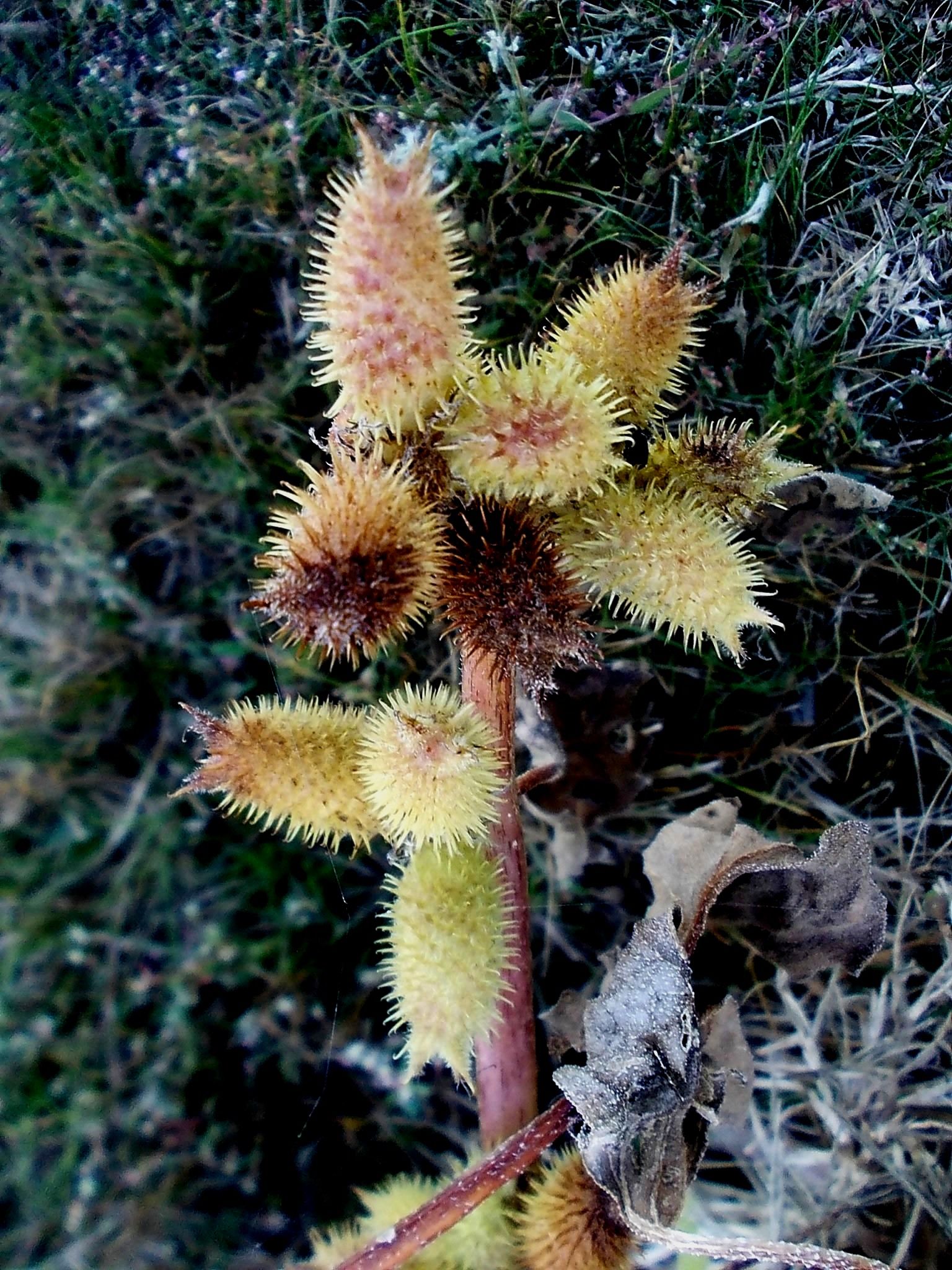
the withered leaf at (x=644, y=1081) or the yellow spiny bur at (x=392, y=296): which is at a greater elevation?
the yellow spiny bur at (x=392, y=296)

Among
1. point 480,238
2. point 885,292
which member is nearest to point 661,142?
point 480,238

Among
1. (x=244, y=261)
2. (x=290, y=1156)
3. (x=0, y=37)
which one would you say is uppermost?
(x=0, y=37)

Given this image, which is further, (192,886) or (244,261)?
(192,886)

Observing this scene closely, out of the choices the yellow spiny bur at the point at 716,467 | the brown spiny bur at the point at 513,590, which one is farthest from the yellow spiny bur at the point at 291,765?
the yellow spiny bur at the point at 716,467

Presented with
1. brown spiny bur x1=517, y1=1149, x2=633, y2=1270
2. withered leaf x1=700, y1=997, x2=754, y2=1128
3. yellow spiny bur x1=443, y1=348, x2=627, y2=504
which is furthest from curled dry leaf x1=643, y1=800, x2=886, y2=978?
yellow spiny bur x1=443, y1=348, x2=627, y2=504

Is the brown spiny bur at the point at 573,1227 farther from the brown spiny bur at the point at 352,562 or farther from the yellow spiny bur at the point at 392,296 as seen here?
the yellow spiny bur at the point at 392,296

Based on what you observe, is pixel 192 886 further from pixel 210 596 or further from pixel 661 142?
pixel 661 142

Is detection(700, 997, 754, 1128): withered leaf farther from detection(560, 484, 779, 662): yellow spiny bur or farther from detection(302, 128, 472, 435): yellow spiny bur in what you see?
detection(302, 128, 472, 435): yellow spiny bur
